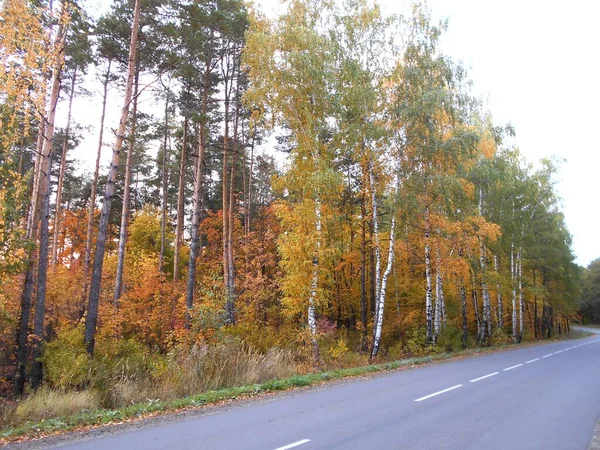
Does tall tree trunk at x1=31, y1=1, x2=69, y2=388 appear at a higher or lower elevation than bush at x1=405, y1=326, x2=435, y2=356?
higher

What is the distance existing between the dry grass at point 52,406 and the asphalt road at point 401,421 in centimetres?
298

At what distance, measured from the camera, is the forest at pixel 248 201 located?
1131cm

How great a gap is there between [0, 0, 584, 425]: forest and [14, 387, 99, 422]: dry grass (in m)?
0.06

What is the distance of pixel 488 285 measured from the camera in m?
24.3

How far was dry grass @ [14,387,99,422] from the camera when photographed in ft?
27.0

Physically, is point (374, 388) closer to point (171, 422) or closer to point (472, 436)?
point (472, 436)

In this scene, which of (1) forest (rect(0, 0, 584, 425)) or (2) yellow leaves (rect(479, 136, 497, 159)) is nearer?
(1) forest (rect(0, 0, 584, 425))

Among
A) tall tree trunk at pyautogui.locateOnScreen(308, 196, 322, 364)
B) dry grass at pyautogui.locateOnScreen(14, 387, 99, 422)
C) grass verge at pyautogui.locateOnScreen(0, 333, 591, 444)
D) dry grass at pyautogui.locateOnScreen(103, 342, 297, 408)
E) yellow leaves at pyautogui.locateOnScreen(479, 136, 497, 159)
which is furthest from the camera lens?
yellow leaves at pyautogui.locateOnScreen(479, 136, 497, 159)

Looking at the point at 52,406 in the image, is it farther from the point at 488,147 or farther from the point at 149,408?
the point at 488,147

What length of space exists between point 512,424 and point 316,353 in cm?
864

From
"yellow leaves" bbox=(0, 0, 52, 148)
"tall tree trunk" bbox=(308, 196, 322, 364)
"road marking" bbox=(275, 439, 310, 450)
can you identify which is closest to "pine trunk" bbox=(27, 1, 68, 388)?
"yellow leaves" bbox=(0, 0, 52, 148)

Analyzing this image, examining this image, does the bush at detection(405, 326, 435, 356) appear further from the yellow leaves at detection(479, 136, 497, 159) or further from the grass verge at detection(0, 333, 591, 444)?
the yellow leaves at detection(479, 136, 497, 159)

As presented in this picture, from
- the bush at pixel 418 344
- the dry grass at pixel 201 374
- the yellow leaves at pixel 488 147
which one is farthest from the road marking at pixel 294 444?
the yellow leaves at pixel 488 147

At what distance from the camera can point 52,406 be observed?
8.57 m
